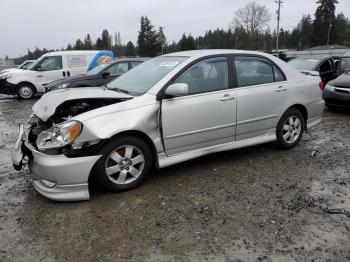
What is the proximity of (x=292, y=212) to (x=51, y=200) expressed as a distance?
2.60m

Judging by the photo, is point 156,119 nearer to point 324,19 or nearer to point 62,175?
point 62,175

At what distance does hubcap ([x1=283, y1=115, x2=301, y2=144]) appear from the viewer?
5301 mm

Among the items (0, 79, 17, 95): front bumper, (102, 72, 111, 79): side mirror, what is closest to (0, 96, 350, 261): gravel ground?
(102, 72, 111, 79): side mirror

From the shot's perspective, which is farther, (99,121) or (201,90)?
(201,90)

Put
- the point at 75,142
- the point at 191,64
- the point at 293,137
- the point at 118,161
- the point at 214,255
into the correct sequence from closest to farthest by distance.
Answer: the point at 214,255 → the point at 75,142 → the point at 118,161 → the point at 191,64 → the point at 293,137

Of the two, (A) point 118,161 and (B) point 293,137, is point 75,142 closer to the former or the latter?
(A) point 118,161

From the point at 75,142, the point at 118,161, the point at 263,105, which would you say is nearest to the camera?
the point at 75,142

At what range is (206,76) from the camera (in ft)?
14.7

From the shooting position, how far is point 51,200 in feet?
12.0

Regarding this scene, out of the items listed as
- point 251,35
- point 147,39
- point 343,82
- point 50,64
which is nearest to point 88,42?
point 147,39

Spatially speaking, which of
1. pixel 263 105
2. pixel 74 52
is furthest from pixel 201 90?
pixel 74 52

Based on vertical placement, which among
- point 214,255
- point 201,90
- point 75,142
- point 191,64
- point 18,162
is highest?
point 191,64

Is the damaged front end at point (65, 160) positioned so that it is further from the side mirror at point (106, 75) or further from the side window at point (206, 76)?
the side mirror at point (106, 75)

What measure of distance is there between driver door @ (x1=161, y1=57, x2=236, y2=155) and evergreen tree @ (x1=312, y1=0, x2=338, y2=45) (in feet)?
228
